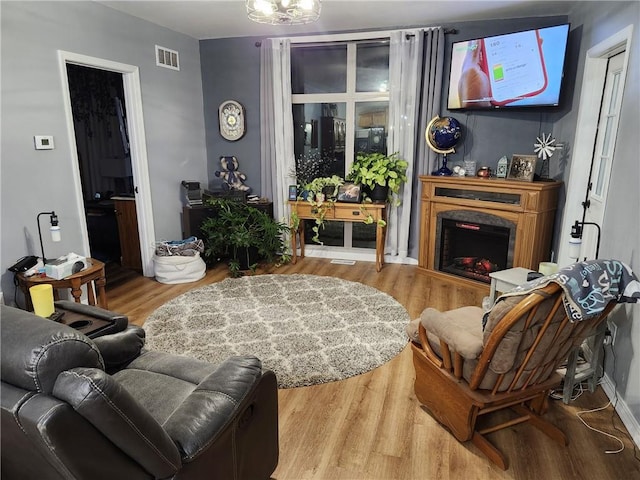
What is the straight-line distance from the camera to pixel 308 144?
16.2 ft

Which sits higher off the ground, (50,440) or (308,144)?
(308,144)

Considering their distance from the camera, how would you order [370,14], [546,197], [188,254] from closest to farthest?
[546,197], [370,14], [188,254]

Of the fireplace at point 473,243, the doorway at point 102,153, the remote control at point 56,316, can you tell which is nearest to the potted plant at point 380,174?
the fireplace at point 473,243

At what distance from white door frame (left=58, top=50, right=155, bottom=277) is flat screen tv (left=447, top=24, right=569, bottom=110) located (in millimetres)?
3131

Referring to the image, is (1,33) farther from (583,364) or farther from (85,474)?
(583,364)

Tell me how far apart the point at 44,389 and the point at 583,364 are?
8.57ft

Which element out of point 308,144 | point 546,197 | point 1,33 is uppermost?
point 1,33

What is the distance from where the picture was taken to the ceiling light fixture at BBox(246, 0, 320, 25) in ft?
7.84

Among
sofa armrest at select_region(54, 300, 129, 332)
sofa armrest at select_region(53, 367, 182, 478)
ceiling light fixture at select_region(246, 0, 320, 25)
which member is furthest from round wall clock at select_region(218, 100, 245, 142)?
sofa armrest at select_region(53, 367, 182, 478)

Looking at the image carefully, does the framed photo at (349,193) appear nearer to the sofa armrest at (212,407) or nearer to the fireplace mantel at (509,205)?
the fireplace mantel at (509,205)

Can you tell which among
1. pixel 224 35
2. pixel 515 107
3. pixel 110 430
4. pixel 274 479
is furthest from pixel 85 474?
pixel 224 35

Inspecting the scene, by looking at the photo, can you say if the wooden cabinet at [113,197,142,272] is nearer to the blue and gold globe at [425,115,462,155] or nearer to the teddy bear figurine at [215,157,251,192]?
the teddy bear figurine at [215,157,251,192]

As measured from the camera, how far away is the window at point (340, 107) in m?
4.55

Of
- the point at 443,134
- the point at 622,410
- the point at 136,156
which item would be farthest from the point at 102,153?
the point at 622,410
